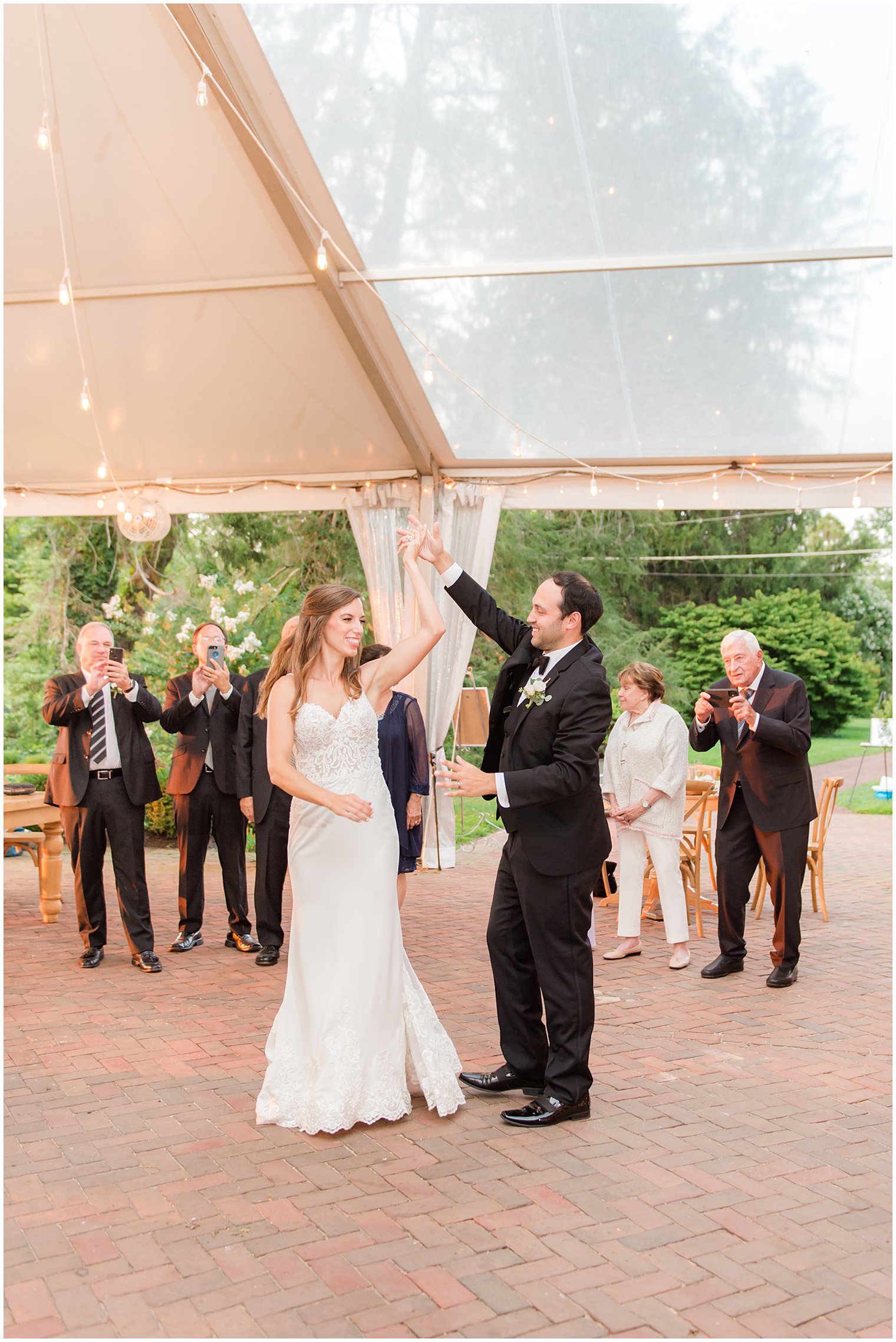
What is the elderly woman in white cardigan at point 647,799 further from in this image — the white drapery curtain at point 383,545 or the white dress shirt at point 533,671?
the white drapery curtain at point 383,545

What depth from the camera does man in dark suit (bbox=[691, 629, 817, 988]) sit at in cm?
570

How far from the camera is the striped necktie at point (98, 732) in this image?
19.4 ft

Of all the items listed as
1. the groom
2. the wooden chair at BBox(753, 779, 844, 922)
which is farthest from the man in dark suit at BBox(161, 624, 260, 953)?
the wooden chair at BBox(753, 779, 844, 922)

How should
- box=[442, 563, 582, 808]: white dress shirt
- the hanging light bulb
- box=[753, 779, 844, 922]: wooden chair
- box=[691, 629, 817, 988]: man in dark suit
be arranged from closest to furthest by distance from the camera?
box=[442, 563, 582, 808]: white dress shirt, the hanging light bulb, box=[691, 629, 817, 988]: man in dark suit, box=[753, 779, 844, 922]: wooden chair

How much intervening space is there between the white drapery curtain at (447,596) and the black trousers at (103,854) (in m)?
3.52

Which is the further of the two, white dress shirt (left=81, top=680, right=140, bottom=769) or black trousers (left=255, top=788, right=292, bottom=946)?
black trousers (left=255, top=788, right=292, bottom=946)

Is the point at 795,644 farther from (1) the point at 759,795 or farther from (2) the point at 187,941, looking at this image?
(2) the point at 187,941

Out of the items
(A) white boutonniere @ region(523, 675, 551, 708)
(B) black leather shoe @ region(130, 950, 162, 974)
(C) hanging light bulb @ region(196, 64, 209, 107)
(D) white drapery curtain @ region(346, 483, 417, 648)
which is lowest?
(B) black leather shoe @ region(130, 950, 162, 974)

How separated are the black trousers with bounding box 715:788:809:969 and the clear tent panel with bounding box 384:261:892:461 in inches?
135

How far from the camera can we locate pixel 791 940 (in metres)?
5.73

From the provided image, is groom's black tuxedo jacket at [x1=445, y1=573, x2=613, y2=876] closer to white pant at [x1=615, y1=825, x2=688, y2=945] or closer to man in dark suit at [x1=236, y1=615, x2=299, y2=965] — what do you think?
white pant at [x1=615, y1=825, x2=688, y2=945]

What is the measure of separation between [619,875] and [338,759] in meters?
3.00

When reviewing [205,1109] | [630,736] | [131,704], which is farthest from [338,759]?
[630,736]

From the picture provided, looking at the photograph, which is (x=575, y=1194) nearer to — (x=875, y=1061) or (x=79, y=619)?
(x=875, y=1061)
